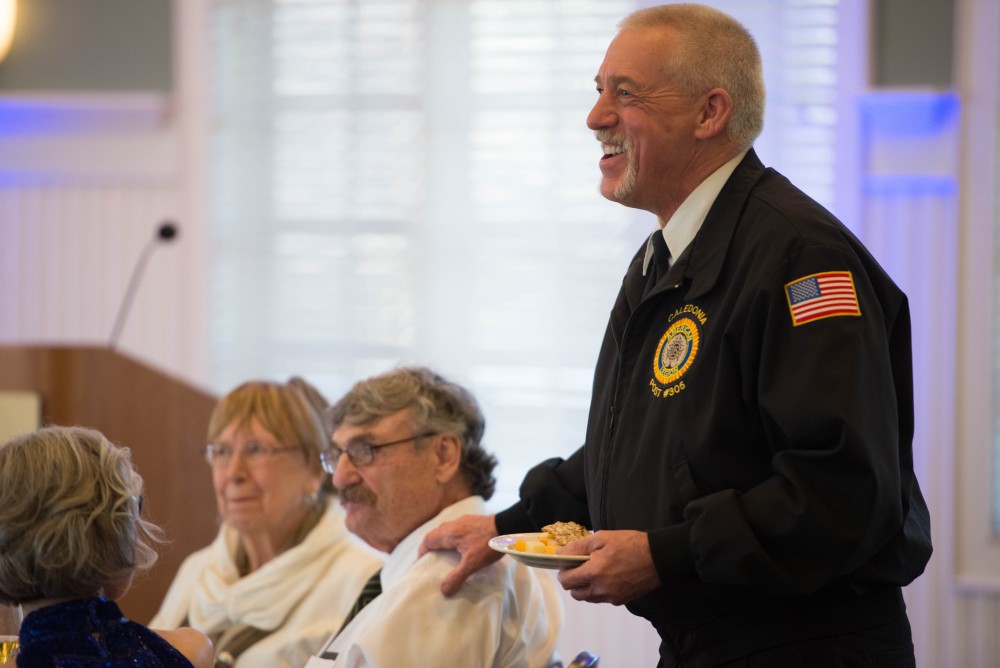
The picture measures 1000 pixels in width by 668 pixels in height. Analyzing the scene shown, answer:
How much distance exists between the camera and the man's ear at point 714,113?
1.82 meters

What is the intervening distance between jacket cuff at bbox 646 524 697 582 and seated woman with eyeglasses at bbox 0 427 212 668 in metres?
0.70

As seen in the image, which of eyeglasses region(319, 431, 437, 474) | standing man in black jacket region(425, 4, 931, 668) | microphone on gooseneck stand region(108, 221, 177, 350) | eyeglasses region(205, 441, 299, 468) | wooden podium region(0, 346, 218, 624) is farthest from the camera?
microphone on gooseneck stand region(108, 221, 177, 350)

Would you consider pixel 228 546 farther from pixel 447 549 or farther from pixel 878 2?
pixel 878 2

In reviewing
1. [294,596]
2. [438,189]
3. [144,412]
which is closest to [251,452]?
[294,596]

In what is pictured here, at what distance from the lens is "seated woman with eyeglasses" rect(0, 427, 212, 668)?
1535mm

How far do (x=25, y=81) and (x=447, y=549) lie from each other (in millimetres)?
4290

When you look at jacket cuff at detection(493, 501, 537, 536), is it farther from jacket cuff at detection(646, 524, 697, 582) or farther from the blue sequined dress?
the blue sequined dress

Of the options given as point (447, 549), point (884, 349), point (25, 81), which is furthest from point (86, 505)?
point (25, 81)

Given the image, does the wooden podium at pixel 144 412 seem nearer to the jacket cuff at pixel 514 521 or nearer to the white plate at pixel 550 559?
the jacket cuff at pixel 514 521

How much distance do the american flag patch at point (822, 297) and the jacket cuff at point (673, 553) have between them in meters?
0.32

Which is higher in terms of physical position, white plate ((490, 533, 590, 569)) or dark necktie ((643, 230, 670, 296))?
dark necktie ((643, 230, 670, 296))

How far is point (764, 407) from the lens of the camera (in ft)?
5.03

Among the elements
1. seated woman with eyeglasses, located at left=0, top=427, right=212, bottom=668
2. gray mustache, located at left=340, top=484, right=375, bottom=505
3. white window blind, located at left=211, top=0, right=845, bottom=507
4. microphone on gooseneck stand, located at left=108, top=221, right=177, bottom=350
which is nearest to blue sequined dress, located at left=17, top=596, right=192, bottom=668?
seated woman with eyeglasses, located at left=0, top=427, right=212, bottom=668

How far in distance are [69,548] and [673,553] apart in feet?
2.68
